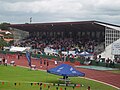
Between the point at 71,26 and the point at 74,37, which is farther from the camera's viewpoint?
the point at 74,37

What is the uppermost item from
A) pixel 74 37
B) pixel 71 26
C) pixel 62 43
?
pixel 71 26

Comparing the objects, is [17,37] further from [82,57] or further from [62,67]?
[62,67]

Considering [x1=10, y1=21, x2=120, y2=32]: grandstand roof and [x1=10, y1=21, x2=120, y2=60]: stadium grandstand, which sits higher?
[x1=10, y1=21, x2=120, y2=32]: grandstand roof

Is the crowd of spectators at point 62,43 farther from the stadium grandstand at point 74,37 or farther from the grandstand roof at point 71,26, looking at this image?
the grandstand roof at point 71,26

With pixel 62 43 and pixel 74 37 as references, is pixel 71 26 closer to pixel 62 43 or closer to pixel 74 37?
pixel 62 43

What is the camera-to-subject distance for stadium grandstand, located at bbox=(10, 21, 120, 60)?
5812 cm

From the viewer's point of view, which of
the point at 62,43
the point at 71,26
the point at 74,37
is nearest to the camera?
the point at 71,26

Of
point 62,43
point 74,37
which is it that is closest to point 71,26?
point 62,43

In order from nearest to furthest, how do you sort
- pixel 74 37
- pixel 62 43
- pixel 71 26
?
pixel 71 26, pixel 62 43, pixel 74 37

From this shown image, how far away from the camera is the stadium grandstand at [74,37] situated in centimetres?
5812

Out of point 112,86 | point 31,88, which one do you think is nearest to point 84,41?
point 112,86

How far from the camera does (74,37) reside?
7375cm

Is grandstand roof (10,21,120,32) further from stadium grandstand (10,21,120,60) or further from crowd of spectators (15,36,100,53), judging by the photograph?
crowd of spectators (15,36,100,53)

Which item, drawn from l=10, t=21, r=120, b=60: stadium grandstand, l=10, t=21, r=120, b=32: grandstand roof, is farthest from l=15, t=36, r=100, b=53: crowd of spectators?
l=10, t=21, r=120, b=32: grandstand roof
